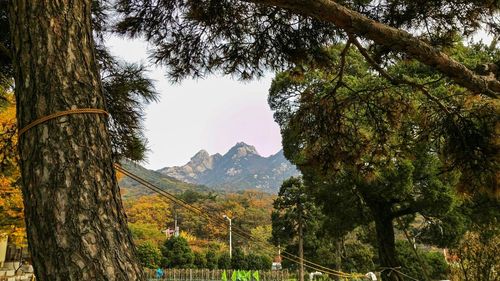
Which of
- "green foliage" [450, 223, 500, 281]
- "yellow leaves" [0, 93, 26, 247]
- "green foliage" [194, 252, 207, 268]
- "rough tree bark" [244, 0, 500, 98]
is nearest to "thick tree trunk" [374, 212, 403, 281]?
"green foliage" [450, 223, 500, 281]

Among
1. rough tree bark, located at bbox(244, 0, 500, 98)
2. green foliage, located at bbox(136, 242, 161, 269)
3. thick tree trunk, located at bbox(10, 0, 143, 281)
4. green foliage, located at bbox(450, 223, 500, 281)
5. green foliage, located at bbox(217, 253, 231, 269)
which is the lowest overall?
green foliage, located at bbox(217, 253, 231, 269)

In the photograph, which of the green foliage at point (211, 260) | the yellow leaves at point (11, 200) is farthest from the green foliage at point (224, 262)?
the yellow leaves at point (11, 200)

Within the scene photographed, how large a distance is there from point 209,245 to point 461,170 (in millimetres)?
36145

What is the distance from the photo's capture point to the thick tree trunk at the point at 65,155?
103cm

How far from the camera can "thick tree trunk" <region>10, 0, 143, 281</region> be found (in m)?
1.03

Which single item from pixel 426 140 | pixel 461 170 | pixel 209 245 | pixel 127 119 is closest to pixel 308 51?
pixel 426 140

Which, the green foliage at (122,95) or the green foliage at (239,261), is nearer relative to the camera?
the green foliage at (122,95)

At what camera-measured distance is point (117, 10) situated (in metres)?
3.08

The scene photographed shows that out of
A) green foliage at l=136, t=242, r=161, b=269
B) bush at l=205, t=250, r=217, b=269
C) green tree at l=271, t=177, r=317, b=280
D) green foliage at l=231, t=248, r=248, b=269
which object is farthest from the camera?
bush at l=205, t=250, r=217, b=269

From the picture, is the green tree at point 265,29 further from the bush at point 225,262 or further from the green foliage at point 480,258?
the bush at point 225,262

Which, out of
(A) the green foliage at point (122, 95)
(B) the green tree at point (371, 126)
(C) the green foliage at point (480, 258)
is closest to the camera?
(B) the green tree at point (371, 126)

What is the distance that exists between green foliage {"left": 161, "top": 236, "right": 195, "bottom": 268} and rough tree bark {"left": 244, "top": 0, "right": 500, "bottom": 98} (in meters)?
22.0

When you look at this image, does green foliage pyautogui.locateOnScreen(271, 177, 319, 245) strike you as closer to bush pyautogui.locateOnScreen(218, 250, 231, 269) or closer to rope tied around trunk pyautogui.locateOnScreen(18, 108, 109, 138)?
bush pyautogui.locateOnScreen(218, 250, 231, 269)

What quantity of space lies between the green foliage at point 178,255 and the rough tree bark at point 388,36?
2201cm
